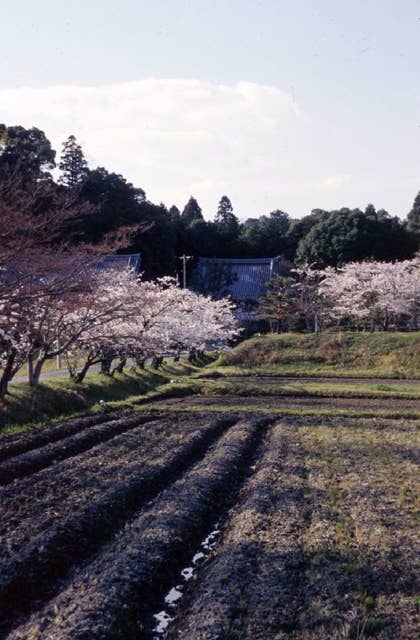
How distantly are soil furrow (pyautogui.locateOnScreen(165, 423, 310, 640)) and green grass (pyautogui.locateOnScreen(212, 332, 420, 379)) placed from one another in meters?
22.4

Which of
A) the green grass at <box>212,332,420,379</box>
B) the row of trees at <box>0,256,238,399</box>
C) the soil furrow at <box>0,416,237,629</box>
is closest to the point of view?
A: the soil furrow at <box>0,416,237,629</box>

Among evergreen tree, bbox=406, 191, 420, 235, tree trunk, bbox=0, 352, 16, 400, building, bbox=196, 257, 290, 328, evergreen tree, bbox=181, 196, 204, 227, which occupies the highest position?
evergreen tree, bbox=181, 196, 204, 227

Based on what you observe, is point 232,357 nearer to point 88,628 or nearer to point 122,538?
point 122,538

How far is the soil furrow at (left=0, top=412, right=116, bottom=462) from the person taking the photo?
1442 centimetres

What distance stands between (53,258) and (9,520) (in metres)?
6.66

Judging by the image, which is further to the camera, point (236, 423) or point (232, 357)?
point (232, 357)

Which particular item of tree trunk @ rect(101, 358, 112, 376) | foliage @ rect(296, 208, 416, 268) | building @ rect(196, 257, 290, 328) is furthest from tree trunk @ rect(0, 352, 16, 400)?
foliage @ rect(296, 208, 416, 268)

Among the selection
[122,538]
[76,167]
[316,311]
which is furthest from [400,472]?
[76,167]

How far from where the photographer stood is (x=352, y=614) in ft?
21.5

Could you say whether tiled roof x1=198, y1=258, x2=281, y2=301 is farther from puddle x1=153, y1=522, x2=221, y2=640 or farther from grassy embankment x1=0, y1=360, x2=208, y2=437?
puddle x1=153, y1=522, x2=221, y2=640

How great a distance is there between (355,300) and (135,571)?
36.9 metres

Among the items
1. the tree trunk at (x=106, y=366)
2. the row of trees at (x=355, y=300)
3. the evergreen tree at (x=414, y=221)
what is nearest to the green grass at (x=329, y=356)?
the row of trees at (x=355, y=300)

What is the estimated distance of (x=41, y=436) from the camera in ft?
52.0

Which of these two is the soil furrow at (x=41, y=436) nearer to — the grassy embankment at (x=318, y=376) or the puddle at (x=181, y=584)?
the grassy embankment at (x=318, y=376)
